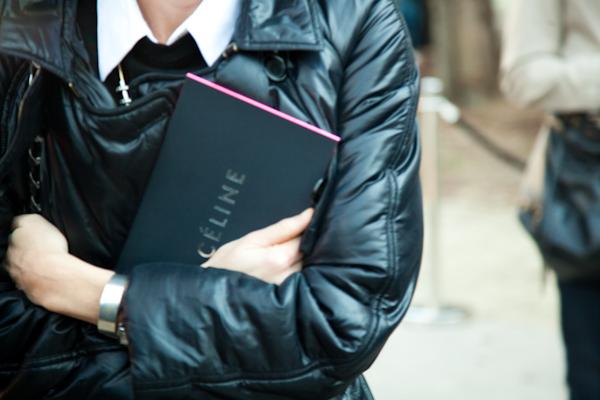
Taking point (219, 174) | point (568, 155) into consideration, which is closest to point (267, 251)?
point (219, 174)

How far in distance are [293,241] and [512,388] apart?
11.3 ft

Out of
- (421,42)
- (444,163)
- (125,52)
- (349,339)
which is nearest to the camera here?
(349,339)

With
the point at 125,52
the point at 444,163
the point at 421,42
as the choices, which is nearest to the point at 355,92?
the point at 125,52

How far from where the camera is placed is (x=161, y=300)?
6.47ft

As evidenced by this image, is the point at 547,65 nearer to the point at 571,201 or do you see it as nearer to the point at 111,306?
the point at 571,201

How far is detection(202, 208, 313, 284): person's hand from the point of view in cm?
202

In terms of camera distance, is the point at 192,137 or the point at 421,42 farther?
the point at 421,42

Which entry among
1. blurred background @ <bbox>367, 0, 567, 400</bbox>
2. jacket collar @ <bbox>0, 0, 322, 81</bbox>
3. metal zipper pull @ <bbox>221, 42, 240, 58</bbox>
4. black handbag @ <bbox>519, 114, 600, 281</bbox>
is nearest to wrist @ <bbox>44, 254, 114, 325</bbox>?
jacket collar @ <bbox>0, 0, 322, 81</bbox>

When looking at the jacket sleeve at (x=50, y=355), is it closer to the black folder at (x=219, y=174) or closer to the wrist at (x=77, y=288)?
the wrist at (x=77, y=288)

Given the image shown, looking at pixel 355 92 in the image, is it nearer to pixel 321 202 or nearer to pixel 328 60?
pixel 328 60

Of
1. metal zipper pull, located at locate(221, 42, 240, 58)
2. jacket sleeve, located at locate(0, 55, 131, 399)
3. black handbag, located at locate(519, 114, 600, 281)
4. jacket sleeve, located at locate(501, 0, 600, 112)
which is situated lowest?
black handbag, located at locate(519, 114, 600, 281)

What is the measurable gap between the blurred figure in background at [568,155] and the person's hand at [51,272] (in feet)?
6.78

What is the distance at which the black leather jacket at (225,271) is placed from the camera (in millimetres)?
1954

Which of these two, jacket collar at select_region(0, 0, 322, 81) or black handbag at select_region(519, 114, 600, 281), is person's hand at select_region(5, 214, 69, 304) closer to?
jacket collar at select_region(0, 0, 322, 81)
